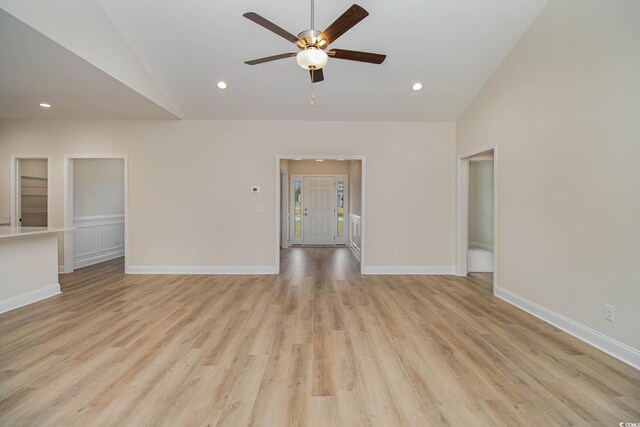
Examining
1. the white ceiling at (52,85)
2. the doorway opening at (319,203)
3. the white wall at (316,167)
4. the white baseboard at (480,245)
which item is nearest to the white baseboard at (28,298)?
the white ceiling at (52,85)

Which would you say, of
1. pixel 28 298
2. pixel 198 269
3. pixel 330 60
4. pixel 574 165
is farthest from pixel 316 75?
pixel 28 298

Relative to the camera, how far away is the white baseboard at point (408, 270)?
16.0ft

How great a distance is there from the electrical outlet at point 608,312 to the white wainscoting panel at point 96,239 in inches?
300

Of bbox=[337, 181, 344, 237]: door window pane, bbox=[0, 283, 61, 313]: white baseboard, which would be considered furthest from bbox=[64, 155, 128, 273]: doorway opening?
bbox=[337, 181, 344, 237]: door window pane

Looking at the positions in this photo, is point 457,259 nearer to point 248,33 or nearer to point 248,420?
point 248,420

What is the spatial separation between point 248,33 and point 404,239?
390 centimetres

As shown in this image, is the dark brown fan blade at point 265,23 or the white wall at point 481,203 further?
the white wall at point 481,203

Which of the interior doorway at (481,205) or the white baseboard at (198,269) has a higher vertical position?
the interior doorway at (481,205)

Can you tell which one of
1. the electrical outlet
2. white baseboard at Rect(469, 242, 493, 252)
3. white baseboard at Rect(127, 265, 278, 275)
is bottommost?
white baseboard at Rect(127, 265, 278, 275)

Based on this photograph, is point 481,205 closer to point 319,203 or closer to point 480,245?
point 480,245

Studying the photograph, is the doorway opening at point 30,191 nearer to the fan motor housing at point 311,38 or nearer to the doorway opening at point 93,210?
the doorway opening at point 93,210

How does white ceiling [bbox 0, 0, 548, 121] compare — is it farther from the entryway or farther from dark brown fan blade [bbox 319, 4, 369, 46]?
the entryway

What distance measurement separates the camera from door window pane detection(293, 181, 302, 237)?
320 inches

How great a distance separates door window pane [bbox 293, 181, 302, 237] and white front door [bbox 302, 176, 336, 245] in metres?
0.12
